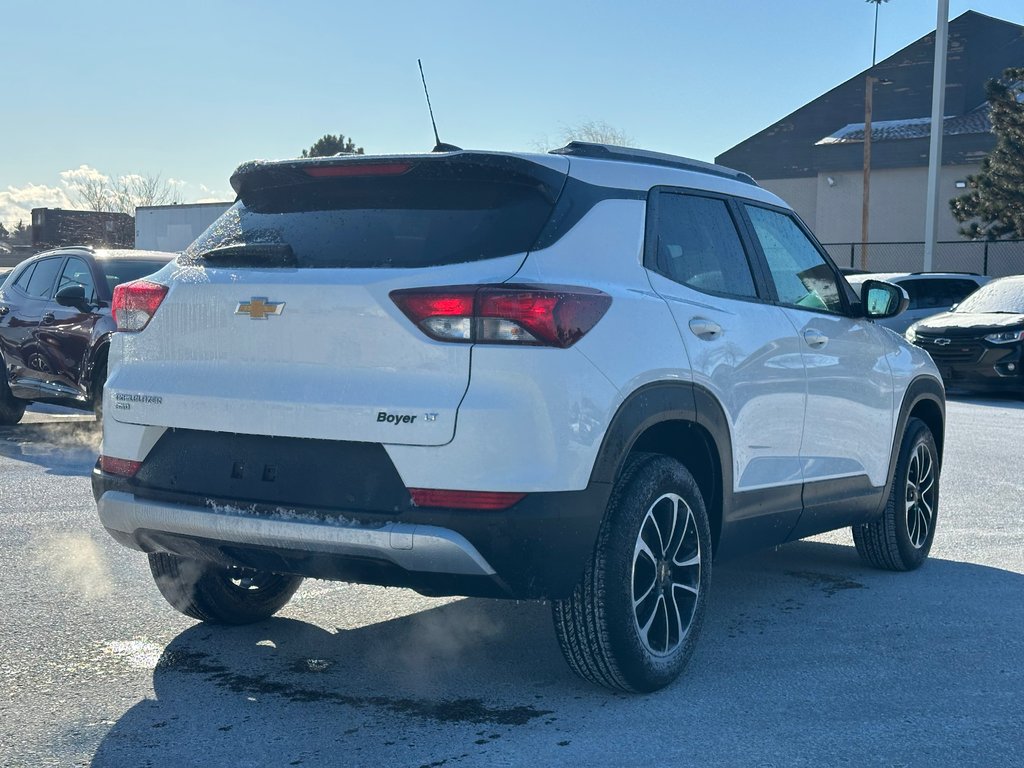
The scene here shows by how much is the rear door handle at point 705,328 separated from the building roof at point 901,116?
142ft

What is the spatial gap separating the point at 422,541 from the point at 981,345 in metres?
15.4

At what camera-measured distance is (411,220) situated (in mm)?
4301

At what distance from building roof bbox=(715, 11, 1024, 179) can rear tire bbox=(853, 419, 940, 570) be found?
4082cm

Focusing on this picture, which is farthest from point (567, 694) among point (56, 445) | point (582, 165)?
point (56, 445)

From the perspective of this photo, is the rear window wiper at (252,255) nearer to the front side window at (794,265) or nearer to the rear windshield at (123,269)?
the front side window at (794,265)

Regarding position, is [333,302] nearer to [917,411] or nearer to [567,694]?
[567,694]

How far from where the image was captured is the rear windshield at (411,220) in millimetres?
4191

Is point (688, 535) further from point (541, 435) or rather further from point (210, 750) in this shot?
point (210, 750)

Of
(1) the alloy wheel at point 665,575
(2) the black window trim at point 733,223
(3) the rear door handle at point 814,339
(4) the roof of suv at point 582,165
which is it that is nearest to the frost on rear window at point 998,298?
(3) the rear door handle at point 814,339

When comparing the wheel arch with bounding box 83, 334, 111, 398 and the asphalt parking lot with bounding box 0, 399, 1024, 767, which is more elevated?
the wheel arch with bounding box 83, 334, 111, 398

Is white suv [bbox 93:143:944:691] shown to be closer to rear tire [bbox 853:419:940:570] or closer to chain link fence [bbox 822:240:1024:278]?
rear tire [bbox 853:419:940:570]

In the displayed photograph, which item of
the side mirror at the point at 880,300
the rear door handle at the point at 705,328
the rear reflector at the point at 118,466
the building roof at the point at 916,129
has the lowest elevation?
the rear reflector at the point at 118,466

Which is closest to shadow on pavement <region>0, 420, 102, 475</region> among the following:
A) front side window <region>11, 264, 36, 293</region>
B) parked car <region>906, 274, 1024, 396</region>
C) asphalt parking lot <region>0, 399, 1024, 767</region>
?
front side window <region>11, 264, 36, 293</region>

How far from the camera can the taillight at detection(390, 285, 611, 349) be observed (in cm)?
399
